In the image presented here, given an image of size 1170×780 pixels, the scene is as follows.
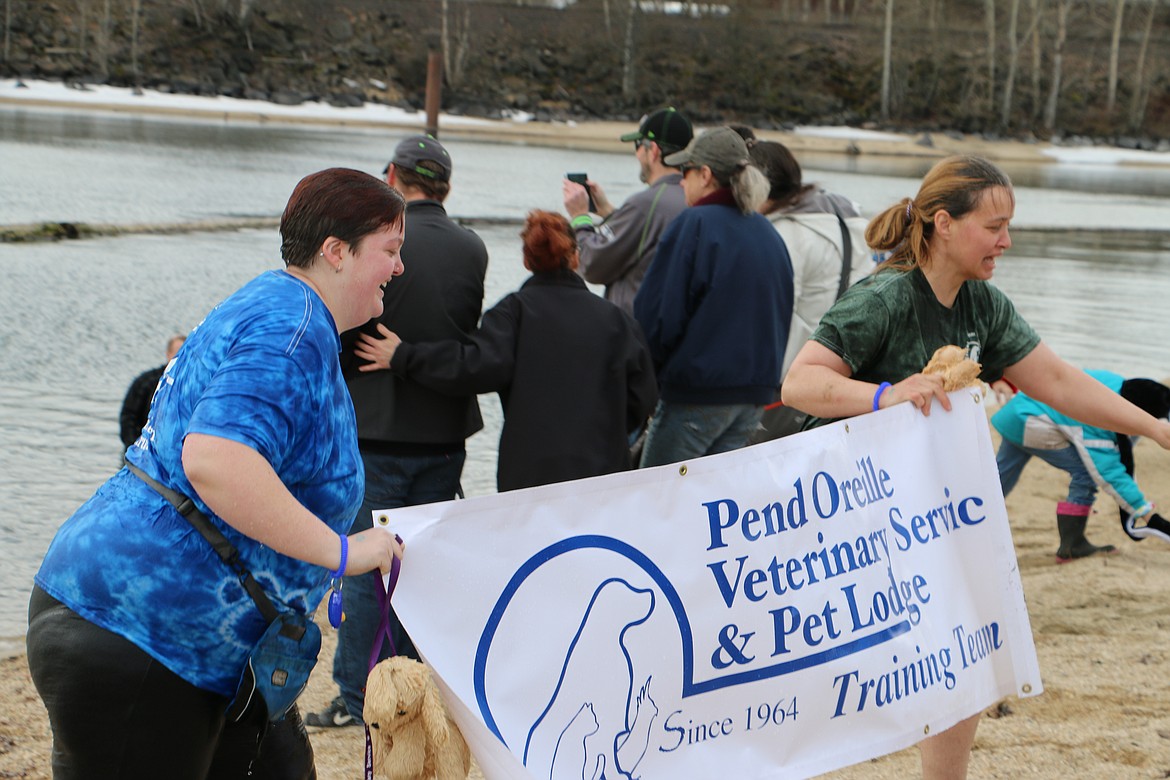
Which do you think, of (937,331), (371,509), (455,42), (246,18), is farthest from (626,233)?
(455,42)

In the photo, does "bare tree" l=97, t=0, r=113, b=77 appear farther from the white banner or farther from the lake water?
the white banner

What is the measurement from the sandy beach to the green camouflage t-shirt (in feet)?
4.65

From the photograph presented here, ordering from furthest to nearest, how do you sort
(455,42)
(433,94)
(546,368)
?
(455,42) → (433,94) → (546,368)

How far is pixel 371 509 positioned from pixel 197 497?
2.00 metres

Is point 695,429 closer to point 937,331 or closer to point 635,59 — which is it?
point 937,331

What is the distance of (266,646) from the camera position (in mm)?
2492

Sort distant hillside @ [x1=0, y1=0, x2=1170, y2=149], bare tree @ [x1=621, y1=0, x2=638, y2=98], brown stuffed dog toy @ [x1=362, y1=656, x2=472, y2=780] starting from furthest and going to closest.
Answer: bare tree @ [x1=621, y1=0, x2=638, y2=98], distant hillside @ [x1=0, y1=0, x2=1170, y2=149], brown stuffed dog toy @ [x1=362, y1=656, x2=472, y2=780]

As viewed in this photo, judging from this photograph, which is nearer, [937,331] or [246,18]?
[937,331]

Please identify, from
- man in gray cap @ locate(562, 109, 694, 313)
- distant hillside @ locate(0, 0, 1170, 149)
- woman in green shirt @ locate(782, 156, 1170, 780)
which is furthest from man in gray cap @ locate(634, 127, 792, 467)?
distant hillside @ locate(0, 0, 1170, 149)

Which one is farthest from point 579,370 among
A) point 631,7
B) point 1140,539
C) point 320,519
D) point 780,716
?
point 631,7

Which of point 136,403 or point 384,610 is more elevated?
point 384,610

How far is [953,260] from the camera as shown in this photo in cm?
349

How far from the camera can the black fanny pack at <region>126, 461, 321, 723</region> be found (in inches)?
94.0

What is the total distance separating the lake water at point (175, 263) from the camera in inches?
326
